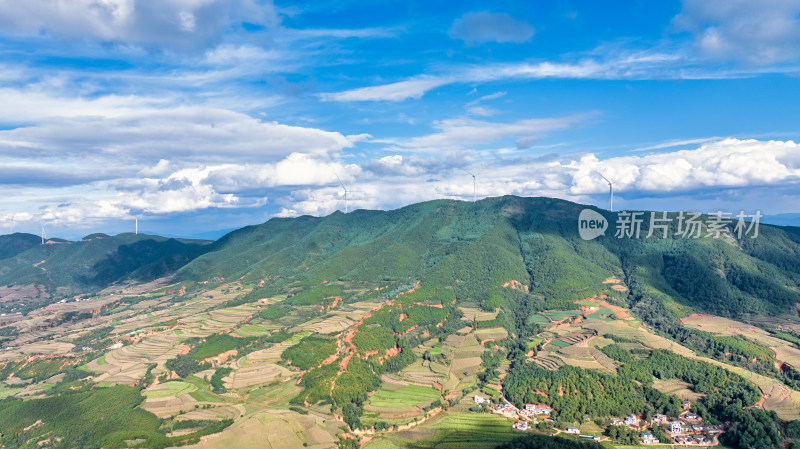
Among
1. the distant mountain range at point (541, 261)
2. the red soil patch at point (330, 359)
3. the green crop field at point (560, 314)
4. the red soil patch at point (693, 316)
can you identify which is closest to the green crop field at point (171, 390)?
the red soil patch at point (330, 359)

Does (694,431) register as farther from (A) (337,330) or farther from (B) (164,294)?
(B) (164,294)

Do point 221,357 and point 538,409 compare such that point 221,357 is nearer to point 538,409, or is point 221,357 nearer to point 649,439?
point 538,409

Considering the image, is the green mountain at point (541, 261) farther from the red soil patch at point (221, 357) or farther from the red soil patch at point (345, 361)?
the red soil patch at point (221, 357)

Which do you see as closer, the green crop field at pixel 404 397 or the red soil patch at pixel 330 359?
the green crop field at pixel 404 397

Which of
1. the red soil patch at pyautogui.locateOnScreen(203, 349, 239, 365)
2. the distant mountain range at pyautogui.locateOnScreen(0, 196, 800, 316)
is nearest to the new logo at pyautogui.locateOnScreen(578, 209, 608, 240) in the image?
the distant mountain range at pyautogui.locateOnScreen(0, 196, 800, 316)

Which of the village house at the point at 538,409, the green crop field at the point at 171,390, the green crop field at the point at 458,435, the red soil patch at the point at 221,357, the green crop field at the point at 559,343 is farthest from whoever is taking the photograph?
the red soil patch at the point at 221,357

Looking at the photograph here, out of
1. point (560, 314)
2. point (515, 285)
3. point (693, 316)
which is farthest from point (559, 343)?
point (693, 316)
